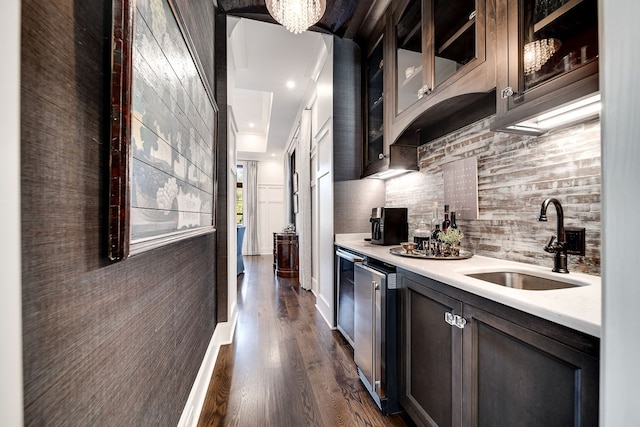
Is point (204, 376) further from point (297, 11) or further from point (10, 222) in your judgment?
point (297, 11)

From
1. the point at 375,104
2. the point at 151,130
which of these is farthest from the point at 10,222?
the point at 375,104

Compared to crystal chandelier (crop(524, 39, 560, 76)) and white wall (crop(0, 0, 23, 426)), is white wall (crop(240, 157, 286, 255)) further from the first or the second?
white wall (crop(0, 0, 23, 426))

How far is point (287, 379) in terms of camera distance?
5.92 feet

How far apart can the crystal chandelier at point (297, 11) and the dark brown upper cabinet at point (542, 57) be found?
1.10 meters

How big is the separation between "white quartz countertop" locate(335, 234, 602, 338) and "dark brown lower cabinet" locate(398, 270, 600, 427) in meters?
0.04

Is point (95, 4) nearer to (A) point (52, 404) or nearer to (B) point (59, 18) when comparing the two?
(B) point (59, 18)

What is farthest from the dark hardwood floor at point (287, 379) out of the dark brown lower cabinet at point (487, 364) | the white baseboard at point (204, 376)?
the dark brown lower cabinet at point (487, 364)

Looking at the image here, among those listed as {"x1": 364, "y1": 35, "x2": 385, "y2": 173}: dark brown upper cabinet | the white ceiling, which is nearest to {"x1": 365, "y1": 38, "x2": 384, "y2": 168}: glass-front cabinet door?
{"x1": 364, "y1": 35, "x2": 385, "y2": 173}: dark brown upper cabinet

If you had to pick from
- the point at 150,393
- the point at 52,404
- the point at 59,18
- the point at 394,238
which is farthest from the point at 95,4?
the point at 394,238

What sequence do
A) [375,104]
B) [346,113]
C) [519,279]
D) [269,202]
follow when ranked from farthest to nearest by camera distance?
[269,202], [346,113], [375,104], [519,279]

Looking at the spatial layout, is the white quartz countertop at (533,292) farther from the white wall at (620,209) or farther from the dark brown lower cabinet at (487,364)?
the white wall at (620,209)

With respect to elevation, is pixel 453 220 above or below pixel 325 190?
below

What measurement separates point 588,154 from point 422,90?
896 mm

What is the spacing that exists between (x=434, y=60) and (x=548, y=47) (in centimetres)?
66
